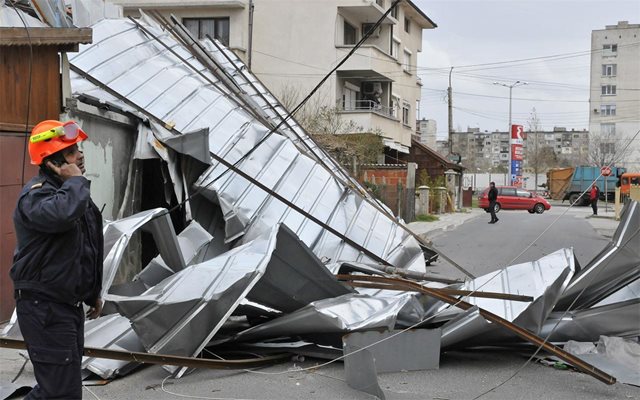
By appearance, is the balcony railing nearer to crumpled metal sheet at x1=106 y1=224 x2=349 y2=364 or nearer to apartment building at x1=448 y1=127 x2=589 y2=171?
crumpled metal sheet at x1=106 y1=224 x2=349 y2=364

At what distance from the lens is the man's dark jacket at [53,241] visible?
10.9ft

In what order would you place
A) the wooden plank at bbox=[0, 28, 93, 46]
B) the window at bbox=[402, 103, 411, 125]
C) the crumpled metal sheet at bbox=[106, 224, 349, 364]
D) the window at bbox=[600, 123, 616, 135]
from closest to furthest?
the crumpled metal sheet at bbox=[106, 224, 349, 364], the wooden plank at bbox=[0, 28, 93, 46], the window at bbox=[402, 103, 411, 125], the window at bbox=[600, 123, 616, 135]

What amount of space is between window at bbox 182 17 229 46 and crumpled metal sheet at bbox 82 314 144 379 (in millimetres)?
28771

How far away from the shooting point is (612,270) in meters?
6.10

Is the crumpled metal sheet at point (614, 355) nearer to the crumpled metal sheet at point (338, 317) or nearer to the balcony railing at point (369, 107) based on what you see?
the crumpled metal sheet at point (338, 317)

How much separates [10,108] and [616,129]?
72509mm

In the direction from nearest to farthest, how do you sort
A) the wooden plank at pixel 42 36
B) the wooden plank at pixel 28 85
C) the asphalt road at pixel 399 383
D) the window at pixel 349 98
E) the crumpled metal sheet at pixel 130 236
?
1. the asphalt road at pixel 399 383
2. the crumpled metal sheet at pixel 130 236
3. the wooden plank at pixel 42 36
4. the wooden plank at pixel 28 85
5. the window at pixel 349 98

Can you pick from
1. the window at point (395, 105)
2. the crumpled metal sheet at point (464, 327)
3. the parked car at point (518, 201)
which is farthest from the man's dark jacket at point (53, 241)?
the parked car at point (518, 201)

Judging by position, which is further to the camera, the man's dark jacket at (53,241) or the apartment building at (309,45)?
the apartment building at (309,45)

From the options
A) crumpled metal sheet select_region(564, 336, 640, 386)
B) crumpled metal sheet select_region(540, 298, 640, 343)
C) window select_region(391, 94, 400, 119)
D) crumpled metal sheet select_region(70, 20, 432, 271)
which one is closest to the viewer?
crumpled metal sheet select_region(564, 336, 640, 386)

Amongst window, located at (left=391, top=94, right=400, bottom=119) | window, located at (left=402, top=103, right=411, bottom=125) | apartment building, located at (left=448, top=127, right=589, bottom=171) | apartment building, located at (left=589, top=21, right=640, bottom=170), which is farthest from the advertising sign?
apartment building, located at (left=448, top=127, right=589, bottom=171)

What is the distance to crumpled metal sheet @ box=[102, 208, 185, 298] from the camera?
18.9 ft

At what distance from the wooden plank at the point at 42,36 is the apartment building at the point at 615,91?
64.8 meters

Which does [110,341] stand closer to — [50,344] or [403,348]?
[50,344]
